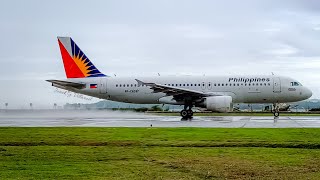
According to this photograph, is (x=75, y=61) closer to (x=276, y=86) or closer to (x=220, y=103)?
(x=220, y=103)

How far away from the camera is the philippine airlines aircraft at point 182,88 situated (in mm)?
34375

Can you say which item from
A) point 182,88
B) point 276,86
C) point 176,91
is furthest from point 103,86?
point 276,86

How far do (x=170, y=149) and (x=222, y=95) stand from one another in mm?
23784

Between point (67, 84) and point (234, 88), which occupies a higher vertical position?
point (67, 84)

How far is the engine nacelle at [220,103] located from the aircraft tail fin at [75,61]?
11.7 meters

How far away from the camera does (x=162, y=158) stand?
413 inches

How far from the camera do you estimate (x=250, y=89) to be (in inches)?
1390

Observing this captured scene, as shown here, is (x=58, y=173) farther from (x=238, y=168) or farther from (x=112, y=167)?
(x=238, y=168)

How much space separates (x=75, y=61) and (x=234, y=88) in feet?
48.0

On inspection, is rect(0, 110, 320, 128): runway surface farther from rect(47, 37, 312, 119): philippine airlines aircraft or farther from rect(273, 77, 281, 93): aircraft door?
rect(273, 77, 281, 93): aircraft door

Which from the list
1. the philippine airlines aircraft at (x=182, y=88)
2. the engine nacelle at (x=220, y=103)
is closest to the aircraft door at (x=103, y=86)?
the philippine airlines aircraft at (x=182, y=88)

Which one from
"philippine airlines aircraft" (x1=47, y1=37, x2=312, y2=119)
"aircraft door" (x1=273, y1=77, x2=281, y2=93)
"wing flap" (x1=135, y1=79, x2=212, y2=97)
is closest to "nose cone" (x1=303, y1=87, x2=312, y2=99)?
"philippine airlines aircraft" (x1=47, y1=37, x2=312, y2=119)

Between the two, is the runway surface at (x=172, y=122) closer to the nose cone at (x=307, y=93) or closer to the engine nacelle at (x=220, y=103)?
the engine nacelle at (x=220, y=103)

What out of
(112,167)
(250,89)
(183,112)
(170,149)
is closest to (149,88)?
(183,112)
